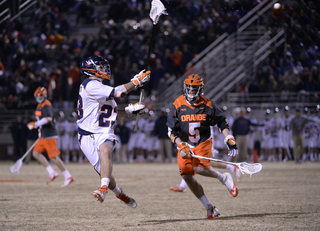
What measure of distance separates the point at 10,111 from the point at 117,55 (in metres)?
6.37

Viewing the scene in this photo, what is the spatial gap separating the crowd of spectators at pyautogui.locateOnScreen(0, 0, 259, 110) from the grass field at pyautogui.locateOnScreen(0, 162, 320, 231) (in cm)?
1207

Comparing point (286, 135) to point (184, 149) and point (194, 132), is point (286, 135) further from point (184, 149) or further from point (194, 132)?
point (184, 149)

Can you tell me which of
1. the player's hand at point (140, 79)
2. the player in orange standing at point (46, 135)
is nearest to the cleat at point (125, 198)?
the player's hand at point (140, 79)

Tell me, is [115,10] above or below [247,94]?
above

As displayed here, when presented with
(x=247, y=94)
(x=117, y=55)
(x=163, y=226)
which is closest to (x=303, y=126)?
(x=247, y=94)

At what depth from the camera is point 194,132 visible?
6.86m

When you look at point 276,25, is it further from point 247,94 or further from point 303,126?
point 303,126


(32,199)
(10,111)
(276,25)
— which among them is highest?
(276,25)

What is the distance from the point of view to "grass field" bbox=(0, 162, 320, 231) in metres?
6.07

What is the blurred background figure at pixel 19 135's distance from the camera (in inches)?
905

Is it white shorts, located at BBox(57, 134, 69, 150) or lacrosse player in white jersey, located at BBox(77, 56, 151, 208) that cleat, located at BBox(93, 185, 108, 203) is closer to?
lacrosse player in white jersey, located at BBox(77, 56, 151, 208)

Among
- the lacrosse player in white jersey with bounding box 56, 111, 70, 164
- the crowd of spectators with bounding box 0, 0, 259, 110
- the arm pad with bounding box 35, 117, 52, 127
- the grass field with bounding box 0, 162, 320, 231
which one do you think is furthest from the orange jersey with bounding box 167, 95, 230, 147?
the lacrosse player in white jersey with bounding box 56, 111, 70, 164

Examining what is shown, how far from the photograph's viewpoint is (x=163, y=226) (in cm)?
599

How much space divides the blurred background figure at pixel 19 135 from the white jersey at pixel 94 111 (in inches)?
665
